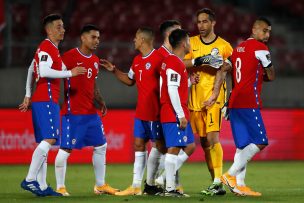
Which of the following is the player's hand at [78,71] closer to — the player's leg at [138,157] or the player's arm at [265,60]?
the player's leg at [138,157]

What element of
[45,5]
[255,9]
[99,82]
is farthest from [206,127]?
[255,9]

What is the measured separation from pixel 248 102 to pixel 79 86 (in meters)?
2.28

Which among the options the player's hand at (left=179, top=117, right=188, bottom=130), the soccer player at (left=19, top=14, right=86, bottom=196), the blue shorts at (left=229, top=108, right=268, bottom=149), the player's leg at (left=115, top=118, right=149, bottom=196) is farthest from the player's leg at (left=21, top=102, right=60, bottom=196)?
the blue shorts at (left=229, top=108, right=268, bottom=149)

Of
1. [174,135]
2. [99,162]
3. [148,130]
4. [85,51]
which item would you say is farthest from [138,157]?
[85,51]

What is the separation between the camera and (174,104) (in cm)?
1132

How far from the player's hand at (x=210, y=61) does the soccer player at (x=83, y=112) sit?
138cm

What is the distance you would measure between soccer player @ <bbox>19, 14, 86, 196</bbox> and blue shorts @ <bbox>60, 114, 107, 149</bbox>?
0.23m

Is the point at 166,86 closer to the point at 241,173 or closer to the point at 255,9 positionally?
the point at 241,173

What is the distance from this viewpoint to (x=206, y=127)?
41.0 ft

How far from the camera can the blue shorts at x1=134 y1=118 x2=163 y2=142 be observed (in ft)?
39.1

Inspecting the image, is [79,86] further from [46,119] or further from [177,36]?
[177,36]

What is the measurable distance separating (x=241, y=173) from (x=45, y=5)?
43.6 ft

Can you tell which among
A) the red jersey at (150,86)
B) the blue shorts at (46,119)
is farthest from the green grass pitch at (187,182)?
the red jersey at (150,86)

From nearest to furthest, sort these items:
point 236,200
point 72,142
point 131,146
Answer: point 236,200, point 72,142, point 131,146
